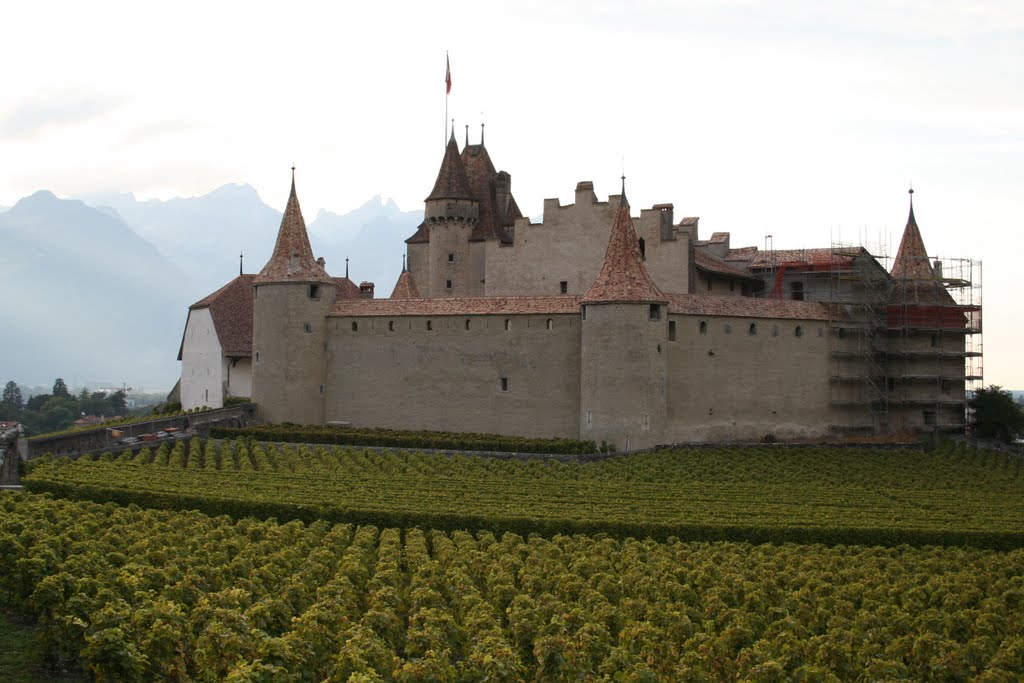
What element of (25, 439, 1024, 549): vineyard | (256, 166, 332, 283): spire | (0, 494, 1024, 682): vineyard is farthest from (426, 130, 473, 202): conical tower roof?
(0, 494, 1024, 682): vineyard

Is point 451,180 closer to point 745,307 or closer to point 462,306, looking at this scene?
point 462,306

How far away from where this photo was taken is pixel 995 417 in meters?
59.0

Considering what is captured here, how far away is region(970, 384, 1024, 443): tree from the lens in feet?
194

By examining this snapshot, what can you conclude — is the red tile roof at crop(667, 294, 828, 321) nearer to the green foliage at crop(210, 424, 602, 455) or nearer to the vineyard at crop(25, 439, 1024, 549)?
the vineyard at crop(25, 439, 1024, 549)

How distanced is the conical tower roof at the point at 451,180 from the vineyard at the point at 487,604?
3217 centimetres

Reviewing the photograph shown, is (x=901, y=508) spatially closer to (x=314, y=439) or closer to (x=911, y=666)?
(x=911, y=666)

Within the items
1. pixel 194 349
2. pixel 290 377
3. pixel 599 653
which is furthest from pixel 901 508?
pixel 194 349

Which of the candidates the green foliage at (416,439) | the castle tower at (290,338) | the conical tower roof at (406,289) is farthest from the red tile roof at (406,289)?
the green foliage at (416,439)

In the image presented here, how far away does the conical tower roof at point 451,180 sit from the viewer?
199ft

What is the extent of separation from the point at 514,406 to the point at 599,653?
32164 mm

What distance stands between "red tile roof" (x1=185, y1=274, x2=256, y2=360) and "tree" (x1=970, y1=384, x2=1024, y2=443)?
36.5 metres

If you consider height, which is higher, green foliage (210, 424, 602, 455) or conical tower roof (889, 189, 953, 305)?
conical tower roof (889, 189, 953, 305)

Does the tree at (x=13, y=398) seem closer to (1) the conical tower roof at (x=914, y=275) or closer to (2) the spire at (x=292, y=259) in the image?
(2) the spire at (x=292, y=259)

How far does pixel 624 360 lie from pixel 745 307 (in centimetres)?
762
